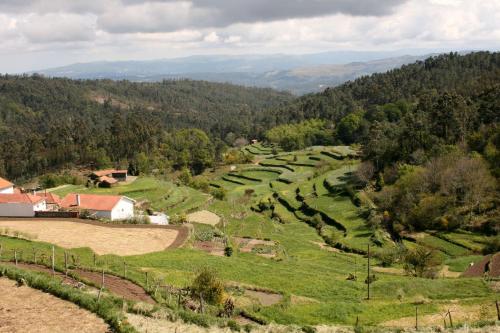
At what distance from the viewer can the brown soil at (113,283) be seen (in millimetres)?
23805

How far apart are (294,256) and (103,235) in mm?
17331

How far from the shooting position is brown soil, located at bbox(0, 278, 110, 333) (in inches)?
707

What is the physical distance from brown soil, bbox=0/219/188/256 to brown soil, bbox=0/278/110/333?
616 inches

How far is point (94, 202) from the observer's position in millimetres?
53500

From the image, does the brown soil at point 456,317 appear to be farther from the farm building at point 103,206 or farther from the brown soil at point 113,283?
the farm building at point 103,206

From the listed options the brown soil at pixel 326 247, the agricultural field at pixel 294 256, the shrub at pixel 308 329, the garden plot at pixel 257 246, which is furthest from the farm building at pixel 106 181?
Answer: the shrub at pixel 308 329

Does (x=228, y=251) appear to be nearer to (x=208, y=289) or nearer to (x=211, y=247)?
(x=211, y=247)

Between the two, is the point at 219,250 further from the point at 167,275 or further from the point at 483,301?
the point at 483,301

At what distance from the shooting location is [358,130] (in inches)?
4781

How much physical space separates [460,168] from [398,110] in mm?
62900

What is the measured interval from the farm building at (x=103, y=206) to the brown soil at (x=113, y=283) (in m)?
23.3

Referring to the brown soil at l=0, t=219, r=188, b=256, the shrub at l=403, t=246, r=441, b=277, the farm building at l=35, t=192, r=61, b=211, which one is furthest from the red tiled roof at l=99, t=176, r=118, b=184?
the shrub at l=403, t=246, r=441, b=277

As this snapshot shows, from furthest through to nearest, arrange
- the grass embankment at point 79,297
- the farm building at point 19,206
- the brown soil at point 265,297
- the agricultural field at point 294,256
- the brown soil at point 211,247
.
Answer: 1. the farm building at point 19,206
2. the brown soil at point 211,247
3. the brown soil at point 265,297
4. the agricultural field at point 294,256
5. the grass embankment at point 79,297

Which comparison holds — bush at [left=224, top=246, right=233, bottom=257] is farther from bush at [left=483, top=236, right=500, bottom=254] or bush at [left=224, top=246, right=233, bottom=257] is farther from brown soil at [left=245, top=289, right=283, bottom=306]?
bush at [left=483, top=236, right=500, bottom=254]
